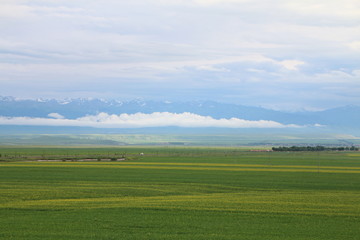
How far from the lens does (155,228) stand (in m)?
24.8

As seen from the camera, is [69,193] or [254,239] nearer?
[254,239]

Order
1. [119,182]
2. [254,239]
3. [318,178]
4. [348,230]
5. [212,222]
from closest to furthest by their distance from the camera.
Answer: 1. [254,239]
2. [348,230]
3. [212,222]
4. [119,182]
5. [318,178]

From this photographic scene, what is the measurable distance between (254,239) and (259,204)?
410 inches

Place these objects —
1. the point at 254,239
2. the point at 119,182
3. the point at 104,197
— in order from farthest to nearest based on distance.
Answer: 1. the point at 119,182
2. the point at 104,197
3. the point at 254,239

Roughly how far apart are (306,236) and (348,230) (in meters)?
2.40

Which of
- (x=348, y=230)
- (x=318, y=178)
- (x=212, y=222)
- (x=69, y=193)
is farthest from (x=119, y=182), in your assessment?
(x=348, y=230)

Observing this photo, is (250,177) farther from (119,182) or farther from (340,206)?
(340,206)

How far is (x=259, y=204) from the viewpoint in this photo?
32.9 metres

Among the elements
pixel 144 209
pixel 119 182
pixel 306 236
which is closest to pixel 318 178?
pixel 119 182

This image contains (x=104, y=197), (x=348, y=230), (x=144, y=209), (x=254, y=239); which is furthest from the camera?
(x=104, y=197)

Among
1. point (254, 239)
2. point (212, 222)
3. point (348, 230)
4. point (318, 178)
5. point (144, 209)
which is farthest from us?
point (318, 178)

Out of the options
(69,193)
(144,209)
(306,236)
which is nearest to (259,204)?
(144,209)

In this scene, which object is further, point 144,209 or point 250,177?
point 250,177

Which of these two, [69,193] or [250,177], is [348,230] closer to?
[69,193]
